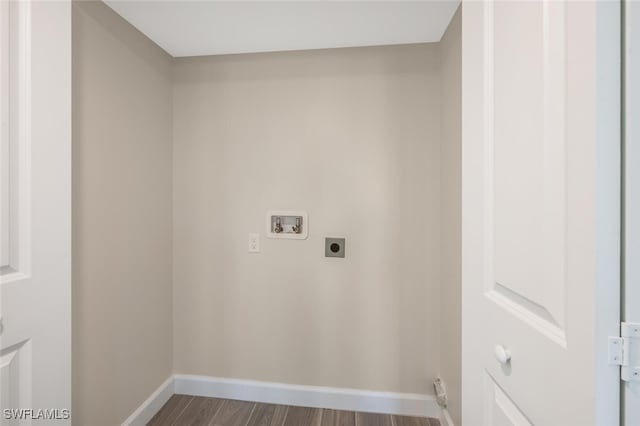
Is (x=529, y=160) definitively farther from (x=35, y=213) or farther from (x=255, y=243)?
(x=255, y=243)

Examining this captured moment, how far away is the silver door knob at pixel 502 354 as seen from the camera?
26.4 inches

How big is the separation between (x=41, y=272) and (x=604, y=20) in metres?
1.49

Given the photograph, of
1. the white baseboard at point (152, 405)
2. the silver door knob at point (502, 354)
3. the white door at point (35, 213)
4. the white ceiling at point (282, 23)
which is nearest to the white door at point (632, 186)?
the silver door knob at point (502, 354)

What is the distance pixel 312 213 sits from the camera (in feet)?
6.10

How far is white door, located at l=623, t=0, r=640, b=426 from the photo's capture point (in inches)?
17.5

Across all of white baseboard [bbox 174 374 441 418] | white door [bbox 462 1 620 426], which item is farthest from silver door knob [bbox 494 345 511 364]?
white baseboard [bbox 174 374 441 418]

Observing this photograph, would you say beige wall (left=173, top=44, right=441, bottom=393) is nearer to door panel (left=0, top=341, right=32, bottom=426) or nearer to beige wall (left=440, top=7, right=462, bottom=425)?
beige wall (left=440, top=7, right=462, bottom=425)

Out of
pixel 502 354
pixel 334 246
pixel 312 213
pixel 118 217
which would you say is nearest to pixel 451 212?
pixel 334 246

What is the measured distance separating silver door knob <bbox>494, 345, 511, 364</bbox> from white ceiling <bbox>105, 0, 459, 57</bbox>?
1490mm

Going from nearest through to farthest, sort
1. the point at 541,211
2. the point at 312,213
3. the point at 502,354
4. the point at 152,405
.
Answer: the point at 541,211, the point at 502,354, the point at 152,405, the point at 312,213

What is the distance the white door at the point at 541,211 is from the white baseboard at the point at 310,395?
1041 mm

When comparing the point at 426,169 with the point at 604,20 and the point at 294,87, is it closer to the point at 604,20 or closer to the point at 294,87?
the point at 294,87

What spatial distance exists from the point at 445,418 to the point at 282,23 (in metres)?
2.33

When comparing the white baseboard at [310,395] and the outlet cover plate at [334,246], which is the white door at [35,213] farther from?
the outlet cover plate at [334,246]
